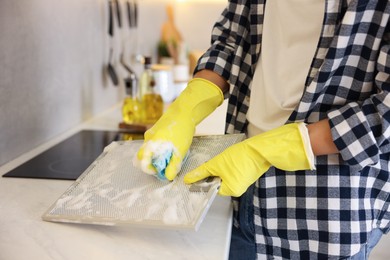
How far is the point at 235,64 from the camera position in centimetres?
105

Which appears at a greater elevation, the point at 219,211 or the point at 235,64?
the point at 235,64

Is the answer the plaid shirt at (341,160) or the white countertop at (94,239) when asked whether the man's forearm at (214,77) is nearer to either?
the plaid shirt at (341,160)

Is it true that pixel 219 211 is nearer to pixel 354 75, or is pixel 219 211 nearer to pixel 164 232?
pixel 164 232

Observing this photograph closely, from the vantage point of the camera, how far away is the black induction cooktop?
1082mm

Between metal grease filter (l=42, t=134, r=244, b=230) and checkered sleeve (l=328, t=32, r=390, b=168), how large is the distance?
0.22 m

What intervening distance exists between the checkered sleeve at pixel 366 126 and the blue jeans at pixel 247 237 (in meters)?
0.19

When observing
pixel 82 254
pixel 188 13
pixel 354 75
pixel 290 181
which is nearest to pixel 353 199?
pixel 290 181

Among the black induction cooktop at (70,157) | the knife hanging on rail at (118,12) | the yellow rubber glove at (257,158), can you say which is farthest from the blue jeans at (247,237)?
the knife hanging on rail at (118,12)

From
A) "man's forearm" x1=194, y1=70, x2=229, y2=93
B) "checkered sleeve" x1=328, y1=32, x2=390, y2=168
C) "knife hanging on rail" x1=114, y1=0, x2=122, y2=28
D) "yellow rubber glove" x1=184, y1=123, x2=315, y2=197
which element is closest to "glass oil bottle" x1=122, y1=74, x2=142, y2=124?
"knife hanging on rail" x1=114, y1=0, x2=122, y2=28

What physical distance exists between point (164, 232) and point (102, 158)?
0.25 meters

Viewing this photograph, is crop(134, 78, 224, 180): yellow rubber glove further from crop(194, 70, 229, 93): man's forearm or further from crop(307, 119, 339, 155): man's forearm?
crop(307, 119, 339, 155): man's forearm

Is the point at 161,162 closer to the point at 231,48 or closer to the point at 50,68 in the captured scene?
the point at 231,48

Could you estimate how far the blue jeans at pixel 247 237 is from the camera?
2.88 feet

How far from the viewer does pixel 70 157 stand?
1237 mm
